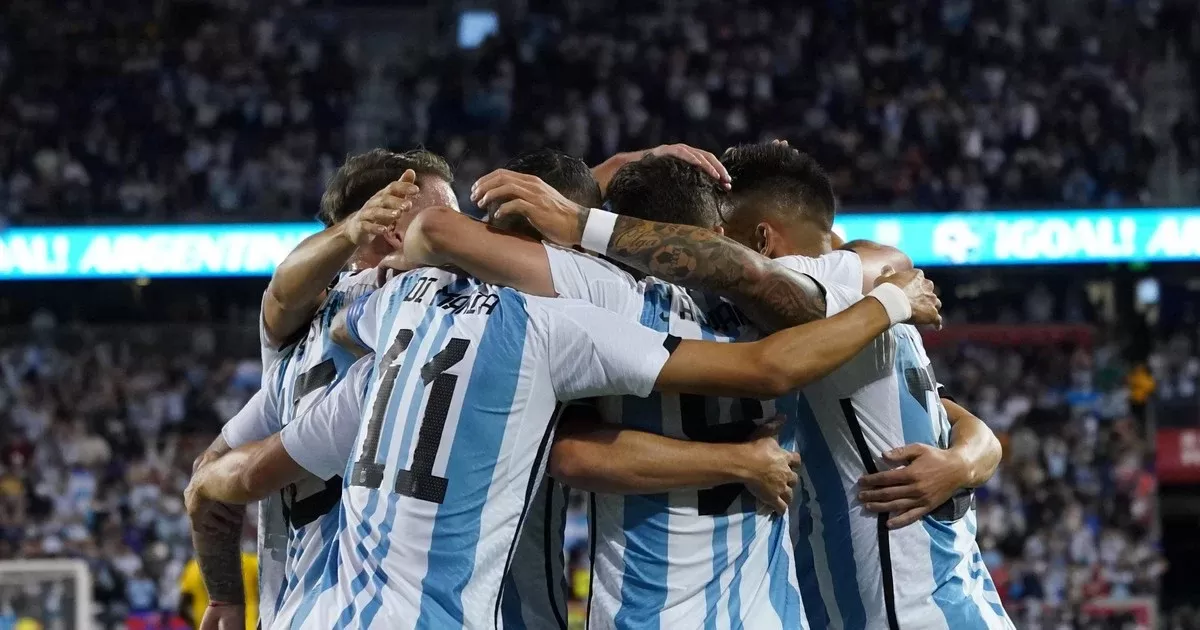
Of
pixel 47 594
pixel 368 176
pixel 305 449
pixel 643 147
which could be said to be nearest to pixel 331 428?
Result: pixel 305 449

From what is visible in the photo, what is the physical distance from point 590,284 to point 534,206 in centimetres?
25

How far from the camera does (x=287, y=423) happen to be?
4.09 metres

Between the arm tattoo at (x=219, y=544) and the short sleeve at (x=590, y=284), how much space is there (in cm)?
136

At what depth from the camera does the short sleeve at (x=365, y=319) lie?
368 centimetres

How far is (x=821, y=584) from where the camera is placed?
4.03 metres

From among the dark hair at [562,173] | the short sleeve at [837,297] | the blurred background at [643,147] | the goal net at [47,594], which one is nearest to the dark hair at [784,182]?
the short sleeve at [837,297]

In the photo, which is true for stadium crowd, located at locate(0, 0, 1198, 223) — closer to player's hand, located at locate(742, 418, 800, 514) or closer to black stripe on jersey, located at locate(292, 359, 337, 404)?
black stripe on jersey, located at locate(292, 359, 337, 404)

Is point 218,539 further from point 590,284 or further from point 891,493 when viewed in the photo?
point 891,493

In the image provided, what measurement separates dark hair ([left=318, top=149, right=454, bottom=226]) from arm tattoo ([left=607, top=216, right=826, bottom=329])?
3.90 feet

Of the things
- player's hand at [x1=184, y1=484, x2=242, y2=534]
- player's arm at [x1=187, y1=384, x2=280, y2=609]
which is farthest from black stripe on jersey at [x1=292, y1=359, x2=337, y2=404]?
player's hand at [x1=184, y1=484, x2=242, y2=534]

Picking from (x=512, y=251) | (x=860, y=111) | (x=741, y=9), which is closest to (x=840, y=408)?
(x=512, y=251)

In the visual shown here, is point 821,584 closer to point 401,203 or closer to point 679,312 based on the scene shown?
point 679,312

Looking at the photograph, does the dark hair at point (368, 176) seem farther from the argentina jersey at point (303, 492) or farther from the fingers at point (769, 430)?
the fingers at point (769, 430)

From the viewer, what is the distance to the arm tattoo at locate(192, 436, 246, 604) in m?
4.25
